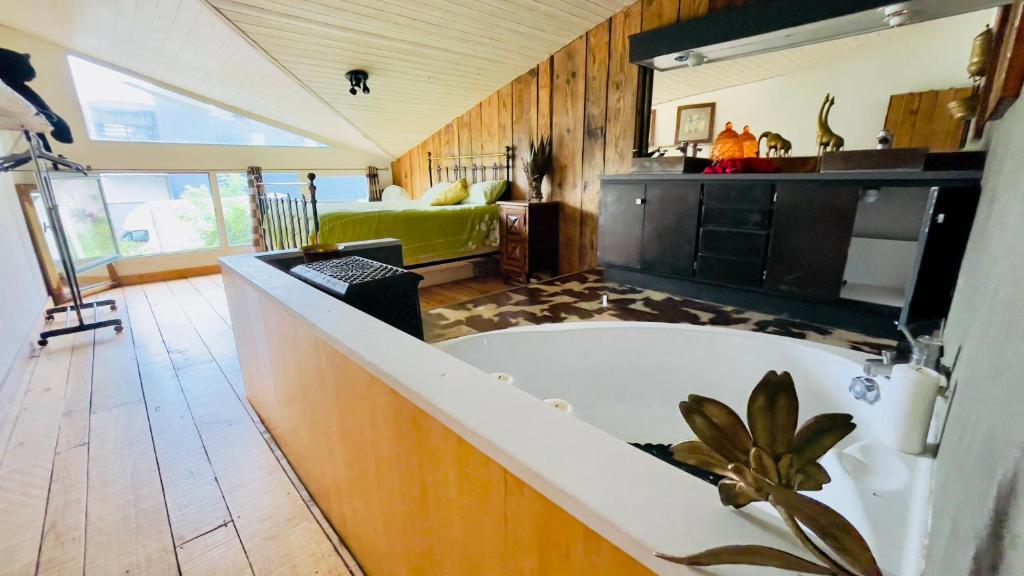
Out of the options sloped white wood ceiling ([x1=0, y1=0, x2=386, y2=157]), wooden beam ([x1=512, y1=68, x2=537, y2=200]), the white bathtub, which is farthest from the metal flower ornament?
wooden beam ([x1=512, y1=68, x2=537, y2=200])

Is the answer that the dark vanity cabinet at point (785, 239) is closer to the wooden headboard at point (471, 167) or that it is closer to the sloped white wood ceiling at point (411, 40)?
the sloped white wood ceiling at point (411, 40)

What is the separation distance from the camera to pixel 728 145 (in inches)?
97.6

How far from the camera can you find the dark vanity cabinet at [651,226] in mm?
2480

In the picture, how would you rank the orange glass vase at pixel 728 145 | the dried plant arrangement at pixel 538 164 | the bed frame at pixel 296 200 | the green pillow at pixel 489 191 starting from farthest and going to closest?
the green pillow at pixel 489 191, the dried plant arrangement at pixel 538 164, the bed frame at pixel 296 200, the orange glass vase at pixel 728 145

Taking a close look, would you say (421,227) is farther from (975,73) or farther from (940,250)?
(975,73)

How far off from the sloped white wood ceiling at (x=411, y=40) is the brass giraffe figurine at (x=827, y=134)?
5.32 feet

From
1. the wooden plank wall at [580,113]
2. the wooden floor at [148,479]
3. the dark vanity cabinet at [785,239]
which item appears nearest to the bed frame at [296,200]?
the wooden plank wall at [580,113]

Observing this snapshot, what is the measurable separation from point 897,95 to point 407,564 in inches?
114

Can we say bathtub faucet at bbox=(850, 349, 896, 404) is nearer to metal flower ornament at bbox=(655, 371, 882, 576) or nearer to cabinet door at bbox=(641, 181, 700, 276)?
cabinet door at bbox=(641, 181, 700, 276)

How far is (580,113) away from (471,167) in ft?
5.29

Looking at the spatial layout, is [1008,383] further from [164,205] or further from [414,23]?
[164,205]

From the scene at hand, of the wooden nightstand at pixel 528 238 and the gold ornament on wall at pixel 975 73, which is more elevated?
the gold ornament on wall at pixel 975 73

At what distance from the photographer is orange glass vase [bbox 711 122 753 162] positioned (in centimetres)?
247

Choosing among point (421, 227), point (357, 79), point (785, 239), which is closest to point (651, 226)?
point (785, 239)
